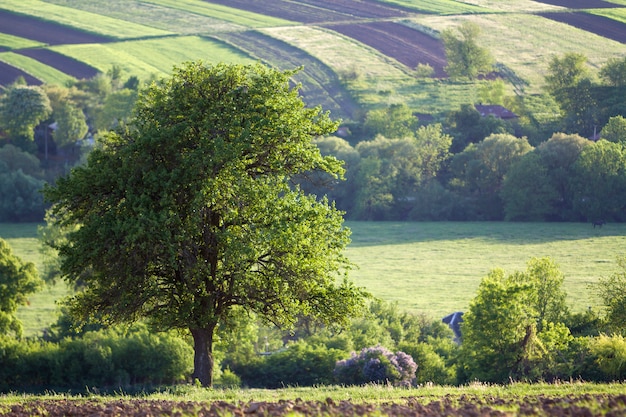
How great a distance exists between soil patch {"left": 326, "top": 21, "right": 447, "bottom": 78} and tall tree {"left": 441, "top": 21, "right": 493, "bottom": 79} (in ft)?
7.68

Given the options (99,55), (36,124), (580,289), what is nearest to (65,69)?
(99,55)

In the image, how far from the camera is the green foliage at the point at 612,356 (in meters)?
37.7

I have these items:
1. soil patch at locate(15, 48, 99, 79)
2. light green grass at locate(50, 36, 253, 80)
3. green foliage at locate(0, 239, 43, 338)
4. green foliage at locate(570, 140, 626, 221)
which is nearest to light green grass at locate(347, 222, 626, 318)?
green foliage at locate(570, 140, 626, 221)

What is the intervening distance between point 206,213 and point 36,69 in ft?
453

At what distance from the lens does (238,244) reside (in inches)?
1196

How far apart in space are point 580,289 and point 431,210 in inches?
1777

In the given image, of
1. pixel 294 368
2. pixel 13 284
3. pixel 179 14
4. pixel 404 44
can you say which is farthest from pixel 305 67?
pixel 294 368

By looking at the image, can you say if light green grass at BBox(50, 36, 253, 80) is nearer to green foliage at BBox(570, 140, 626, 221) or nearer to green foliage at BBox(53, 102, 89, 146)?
green foliage at BBox(53, 102, 89, 146)

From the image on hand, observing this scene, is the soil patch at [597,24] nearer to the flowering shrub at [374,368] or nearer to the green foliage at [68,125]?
the green foliage at [68,125]

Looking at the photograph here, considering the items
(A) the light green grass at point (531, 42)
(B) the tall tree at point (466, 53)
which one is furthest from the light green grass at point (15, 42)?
(B) the tall tree at point (466, 53)

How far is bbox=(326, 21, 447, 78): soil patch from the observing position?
17900 cm

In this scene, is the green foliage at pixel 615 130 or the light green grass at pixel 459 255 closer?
the light green grass at pixel 459 255

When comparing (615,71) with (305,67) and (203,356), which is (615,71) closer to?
(305,67)

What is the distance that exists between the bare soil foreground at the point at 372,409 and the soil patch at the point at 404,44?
161 m
